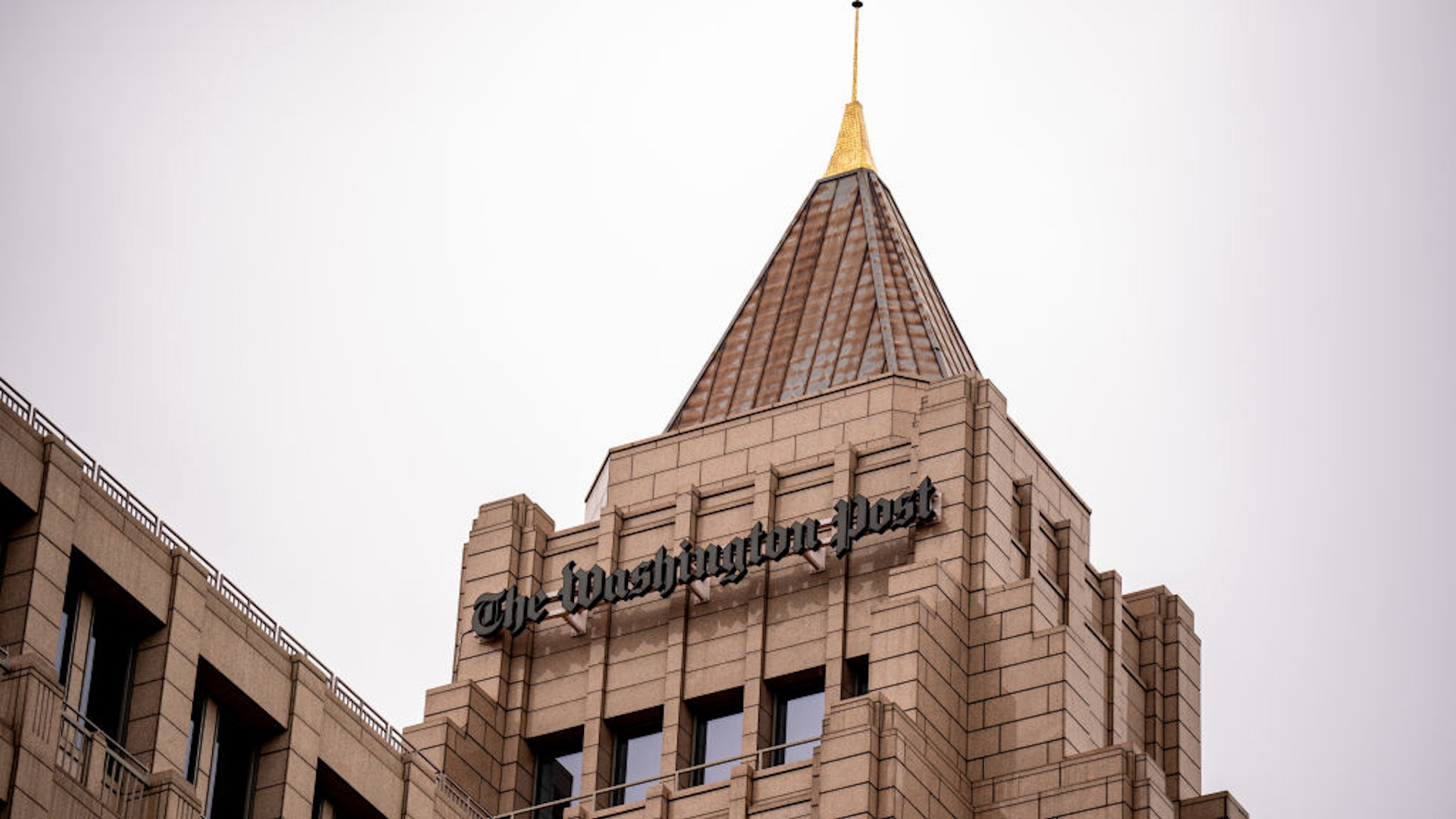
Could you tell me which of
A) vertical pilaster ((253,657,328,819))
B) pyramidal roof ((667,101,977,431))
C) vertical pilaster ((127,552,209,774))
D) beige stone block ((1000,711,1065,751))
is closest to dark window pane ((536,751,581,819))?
pyramidal roof ((667,101,977,431))

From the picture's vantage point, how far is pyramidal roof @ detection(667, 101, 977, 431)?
297ft

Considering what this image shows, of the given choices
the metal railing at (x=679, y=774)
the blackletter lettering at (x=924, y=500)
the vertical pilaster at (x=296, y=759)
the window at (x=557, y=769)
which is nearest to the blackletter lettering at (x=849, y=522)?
the blackletter lettering at (x=924, y=500)

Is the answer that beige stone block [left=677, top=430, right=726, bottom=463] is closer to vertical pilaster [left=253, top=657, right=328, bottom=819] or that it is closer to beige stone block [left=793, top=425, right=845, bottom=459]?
beige stone block [left=793, top=425, right=845, bottom=459]

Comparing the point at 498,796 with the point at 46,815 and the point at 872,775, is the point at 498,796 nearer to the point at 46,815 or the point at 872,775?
the point at 872,775

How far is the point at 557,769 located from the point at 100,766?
26.5 metres

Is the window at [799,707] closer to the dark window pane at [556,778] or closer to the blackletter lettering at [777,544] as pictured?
the blackletter lettering at [777,544]

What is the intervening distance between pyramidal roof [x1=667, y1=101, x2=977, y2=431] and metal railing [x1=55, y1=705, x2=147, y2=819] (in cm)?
3088

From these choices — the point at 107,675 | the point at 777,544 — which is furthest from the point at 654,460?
the point at 107,675

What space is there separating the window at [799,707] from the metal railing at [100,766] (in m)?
24.0

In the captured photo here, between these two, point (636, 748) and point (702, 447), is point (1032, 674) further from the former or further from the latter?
point (702, 447)

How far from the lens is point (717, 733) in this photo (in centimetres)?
8375

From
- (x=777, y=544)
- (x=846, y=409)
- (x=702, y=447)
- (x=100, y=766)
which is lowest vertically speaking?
(x=100, y=766)

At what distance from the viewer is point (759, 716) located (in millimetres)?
82312

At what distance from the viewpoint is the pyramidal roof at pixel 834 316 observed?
90.4 m
